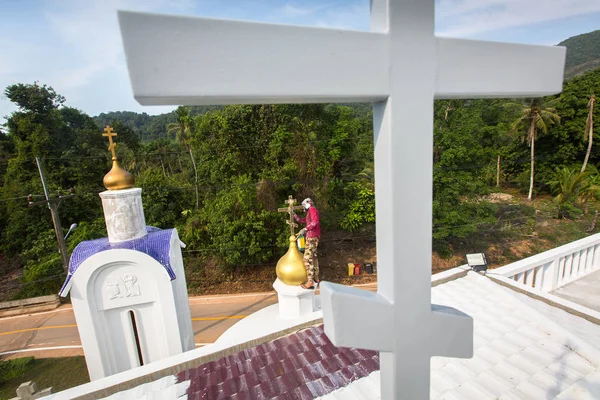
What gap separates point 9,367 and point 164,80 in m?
13.0

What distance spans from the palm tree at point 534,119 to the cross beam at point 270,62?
22.9m

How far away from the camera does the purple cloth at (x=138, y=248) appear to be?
206 inches

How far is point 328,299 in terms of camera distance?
896mm

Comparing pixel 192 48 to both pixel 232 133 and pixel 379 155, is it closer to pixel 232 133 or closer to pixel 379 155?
pixel 379 155

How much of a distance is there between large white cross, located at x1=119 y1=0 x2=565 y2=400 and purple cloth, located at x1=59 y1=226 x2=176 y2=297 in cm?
517

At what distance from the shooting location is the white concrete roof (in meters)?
2.71

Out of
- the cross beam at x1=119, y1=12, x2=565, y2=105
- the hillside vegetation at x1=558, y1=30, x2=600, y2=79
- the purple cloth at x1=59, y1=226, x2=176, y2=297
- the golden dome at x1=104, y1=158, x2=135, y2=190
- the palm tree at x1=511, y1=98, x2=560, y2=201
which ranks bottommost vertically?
the purple cloth at x1=59, y1=226, x2=176, y2=297

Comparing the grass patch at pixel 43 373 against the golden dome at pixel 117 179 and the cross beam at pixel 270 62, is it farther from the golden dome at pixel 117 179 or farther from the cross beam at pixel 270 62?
the cross beam at pixel 270 62

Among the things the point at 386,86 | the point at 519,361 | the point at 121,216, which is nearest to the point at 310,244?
the point at 121,216

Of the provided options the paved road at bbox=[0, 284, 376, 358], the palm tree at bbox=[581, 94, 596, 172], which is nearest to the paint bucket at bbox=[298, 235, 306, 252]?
the paved road at bbox=[0, 284, 376, 358]

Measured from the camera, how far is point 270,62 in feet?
2.48

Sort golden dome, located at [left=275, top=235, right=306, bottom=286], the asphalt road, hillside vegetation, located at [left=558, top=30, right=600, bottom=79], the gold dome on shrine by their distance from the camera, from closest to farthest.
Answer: the gold dome on shrine → golden dome, located at [left=275, top=235, right=306, bottom=286] → the asphalt road → hillside vegetation, located at [left=558, top=30, right=600, bottom=79]

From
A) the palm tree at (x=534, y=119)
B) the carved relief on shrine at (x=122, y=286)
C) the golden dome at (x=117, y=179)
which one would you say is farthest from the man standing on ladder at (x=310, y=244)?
the palm tree at (x=534, y=119)

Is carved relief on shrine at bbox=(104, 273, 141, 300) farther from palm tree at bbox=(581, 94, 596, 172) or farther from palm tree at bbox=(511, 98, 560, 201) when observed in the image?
palm tree at bbox=(581, 94, 596, 172)
